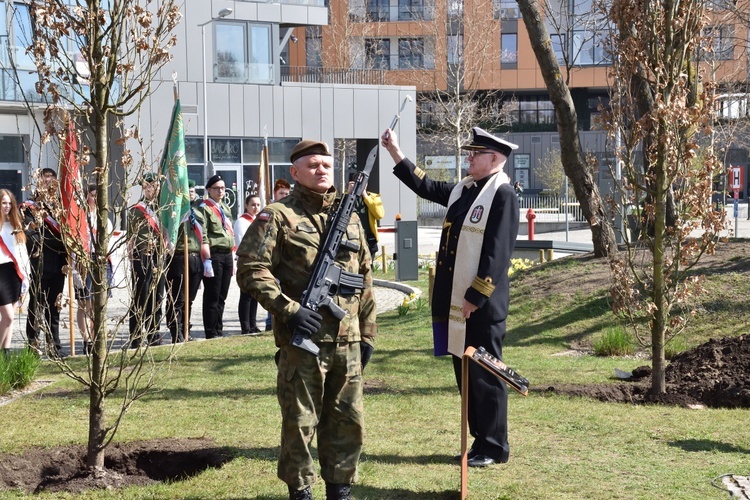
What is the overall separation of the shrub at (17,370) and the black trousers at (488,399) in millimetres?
4634

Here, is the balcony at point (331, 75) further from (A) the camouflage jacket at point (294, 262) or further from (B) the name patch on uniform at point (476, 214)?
(A) the camouflage jacket at point (294, 262)

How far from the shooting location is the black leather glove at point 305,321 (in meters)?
5.36

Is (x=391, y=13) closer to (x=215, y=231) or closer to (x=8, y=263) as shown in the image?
(x=215, y=231)

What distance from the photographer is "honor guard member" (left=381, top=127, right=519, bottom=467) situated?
21.3ft

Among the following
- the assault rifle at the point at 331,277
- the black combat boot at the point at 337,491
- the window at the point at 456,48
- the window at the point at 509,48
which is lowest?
the black combat boot at the point at 337,491

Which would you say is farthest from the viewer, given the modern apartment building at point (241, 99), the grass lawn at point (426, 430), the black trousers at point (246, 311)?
the modern apartment building at point (241, 99)

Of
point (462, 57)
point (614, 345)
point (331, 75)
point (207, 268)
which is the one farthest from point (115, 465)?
point (462, 57)

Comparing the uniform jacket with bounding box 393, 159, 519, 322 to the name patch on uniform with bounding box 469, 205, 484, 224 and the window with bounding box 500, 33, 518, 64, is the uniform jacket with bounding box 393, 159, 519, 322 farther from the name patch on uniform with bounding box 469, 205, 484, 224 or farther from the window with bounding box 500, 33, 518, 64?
the window with bounding box 500, 33, 518, 64

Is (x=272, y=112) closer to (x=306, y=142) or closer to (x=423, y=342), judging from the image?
(x=423, y=342)

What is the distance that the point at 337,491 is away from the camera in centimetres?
571

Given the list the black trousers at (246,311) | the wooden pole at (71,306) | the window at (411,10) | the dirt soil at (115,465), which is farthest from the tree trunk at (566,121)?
the window at (411,10)

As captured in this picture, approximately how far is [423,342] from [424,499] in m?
6.34

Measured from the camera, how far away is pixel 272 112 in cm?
4491

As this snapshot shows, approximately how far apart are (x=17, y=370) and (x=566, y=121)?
9.08m
